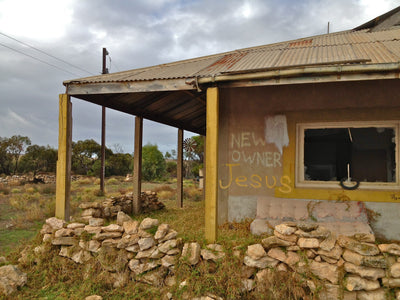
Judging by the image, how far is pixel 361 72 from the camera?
411cm

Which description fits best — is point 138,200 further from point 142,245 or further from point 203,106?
point 142,245

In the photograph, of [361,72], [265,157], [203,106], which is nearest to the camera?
[361,72]

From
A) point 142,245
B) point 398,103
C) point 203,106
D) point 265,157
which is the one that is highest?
point 203,106

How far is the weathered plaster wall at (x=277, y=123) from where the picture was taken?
212 inches

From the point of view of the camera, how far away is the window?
5562mm

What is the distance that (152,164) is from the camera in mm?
26531

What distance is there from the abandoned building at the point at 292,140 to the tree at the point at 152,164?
19.8 meters

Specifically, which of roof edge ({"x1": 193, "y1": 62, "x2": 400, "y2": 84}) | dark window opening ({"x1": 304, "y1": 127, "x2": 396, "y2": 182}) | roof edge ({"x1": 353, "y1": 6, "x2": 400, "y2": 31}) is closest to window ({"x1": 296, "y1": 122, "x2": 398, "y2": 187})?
dark window opening ({"x1": 304, "y1": 127, "x2": 396, "y2": 182})

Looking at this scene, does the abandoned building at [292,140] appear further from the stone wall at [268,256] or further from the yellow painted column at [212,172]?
the stone wall at [268,256]

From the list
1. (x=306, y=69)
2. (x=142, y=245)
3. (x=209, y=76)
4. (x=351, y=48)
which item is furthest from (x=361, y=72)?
(x=142, y=245)

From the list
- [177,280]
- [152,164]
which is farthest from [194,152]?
[177,280]

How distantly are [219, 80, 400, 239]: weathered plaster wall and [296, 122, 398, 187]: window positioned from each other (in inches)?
6.9

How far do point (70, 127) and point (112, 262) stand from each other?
2.95m

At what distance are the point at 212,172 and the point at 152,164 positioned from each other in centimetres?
2234
